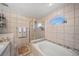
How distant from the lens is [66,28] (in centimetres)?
164

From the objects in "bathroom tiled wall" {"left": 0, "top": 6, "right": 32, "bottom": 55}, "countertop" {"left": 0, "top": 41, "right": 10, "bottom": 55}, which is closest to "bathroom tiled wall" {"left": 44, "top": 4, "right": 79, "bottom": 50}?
"bathroom tiled wall" {"left": 0, "top": 6, "right": 32, "bottom": 55}

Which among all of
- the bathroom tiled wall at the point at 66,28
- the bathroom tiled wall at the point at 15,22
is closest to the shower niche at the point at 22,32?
the bathroom tiled wall at the point at 15,22

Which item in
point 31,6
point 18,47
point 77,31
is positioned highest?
point 31,6

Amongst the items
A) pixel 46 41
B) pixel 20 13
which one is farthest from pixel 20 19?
pixel 46 41

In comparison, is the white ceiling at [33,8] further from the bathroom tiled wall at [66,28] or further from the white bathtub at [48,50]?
the white bathtub at [48,50]

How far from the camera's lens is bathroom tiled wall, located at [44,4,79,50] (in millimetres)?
1574

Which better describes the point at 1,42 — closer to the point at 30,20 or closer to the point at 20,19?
the point at 20,19

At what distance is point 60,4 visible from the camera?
1.64m

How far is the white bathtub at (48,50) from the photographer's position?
1612mm

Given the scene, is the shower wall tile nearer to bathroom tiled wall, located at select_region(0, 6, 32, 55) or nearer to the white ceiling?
the white ceiling

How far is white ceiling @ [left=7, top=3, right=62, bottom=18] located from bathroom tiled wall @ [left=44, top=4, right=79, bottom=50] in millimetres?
89

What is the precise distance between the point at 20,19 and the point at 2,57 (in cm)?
66

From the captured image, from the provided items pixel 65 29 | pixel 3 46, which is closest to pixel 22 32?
pixel 3 46

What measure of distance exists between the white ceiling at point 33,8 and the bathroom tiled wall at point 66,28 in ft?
0.29
